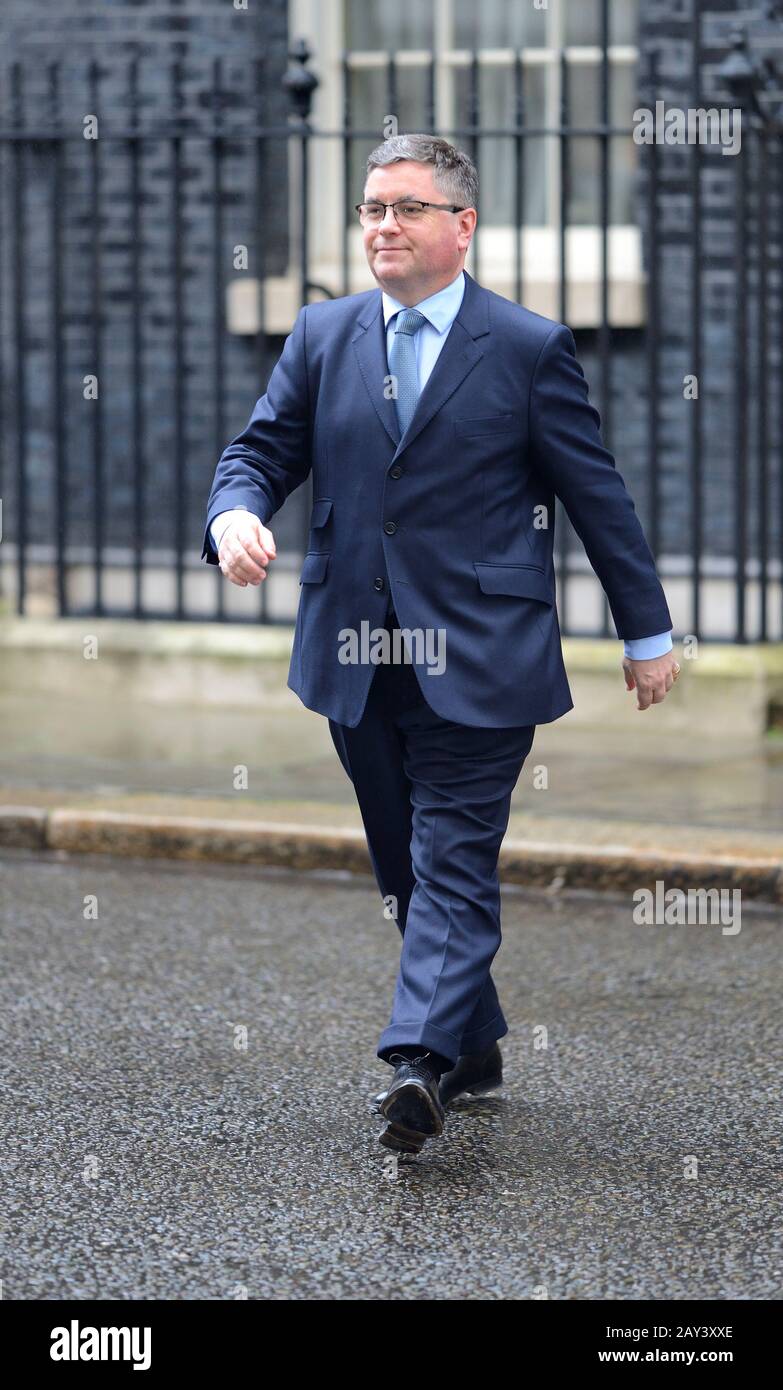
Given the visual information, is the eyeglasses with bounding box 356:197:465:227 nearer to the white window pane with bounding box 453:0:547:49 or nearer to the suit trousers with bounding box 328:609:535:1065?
the suit trousers with bounding box 328:609:535:1065

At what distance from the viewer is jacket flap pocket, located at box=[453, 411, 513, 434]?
4.09 m

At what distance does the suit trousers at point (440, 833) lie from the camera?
4.10 metres

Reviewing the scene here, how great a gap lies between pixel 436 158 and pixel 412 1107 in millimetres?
1706

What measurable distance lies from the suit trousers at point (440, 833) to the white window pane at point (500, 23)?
6107mm

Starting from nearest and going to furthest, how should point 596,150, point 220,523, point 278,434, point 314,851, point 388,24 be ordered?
1. point 220,523
2. point 278,434
3. point 314,851
4. point 596,150
5. point 388,24

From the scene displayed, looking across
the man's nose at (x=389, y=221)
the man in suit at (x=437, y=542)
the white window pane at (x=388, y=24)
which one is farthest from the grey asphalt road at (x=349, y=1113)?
the white window pane at (x=388, y=24)

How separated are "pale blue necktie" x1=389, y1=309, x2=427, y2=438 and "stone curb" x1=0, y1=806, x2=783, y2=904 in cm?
261

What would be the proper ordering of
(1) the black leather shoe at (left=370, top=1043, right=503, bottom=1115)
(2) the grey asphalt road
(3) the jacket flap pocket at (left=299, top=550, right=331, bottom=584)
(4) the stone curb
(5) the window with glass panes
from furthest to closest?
(5) the window with glass panes
(4) the stone curb
(1) the black leather shoe at (left=370, top=1043, right=503, bottom=1115)
(3) the jacket flap pocket at (left=299, top=550, right=331, bottom=584)
(2) the grey asphalt road

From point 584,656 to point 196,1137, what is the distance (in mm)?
4773

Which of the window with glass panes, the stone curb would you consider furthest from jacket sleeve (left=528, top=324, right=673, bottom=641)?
the window with glass panes

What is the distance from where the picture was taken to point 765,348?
8.48 metres

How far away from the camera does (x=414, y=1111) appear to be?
4.00 m

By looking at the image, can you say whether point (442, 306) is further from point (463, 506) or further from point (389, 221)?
point (463, 506)

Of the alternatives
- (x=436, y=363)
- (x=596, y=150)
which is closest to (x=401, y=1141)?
(x=436, y=363)
